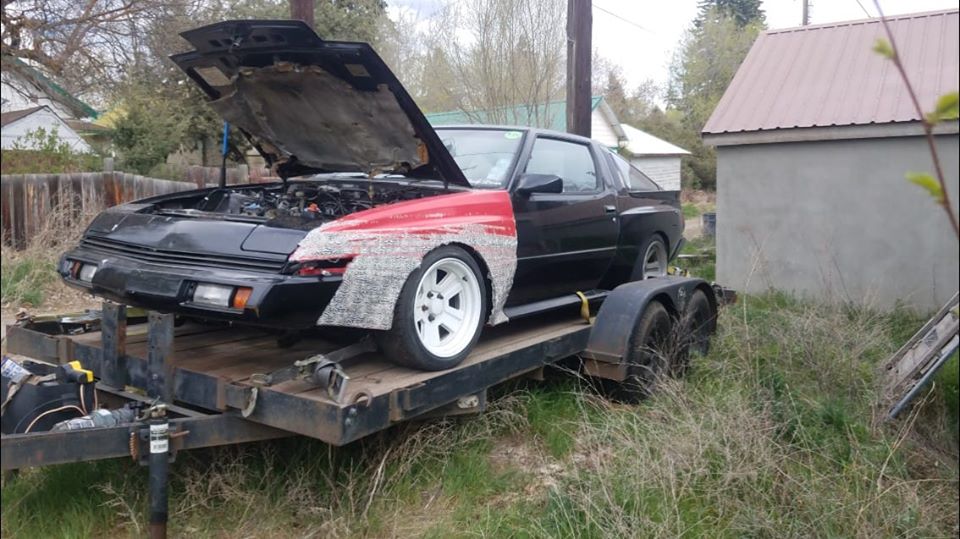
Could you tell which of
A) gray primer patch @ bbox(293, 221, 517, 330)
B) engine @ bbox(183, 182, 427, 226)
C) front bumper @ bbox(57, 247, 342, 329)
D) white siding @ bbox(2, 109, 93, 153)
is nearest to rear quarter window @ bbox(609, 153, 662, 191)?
engine @ bbox(183, 182, 427, 226)

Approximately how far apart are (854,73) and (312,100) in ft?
9.54

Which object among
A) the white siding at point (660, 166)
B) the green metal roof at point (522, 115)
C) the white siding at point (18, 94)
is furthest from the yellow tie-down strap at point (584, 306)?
the white siding at point (660, 166)

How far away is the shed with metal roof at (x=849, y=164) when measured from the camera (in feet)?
5.44

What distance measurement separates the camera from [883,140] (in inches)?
79.0

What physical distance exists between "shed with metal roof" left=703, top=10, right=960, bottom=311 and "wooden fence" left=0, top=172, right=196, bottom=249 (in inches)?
77.0

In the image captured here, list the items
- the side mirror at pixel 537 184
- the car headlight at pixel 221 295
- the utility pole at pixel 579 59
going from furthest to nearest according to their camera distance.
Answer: the utility pole at pixel 579 59, the side mirror at pixel 537 184, the car headlight at pixel 221 295

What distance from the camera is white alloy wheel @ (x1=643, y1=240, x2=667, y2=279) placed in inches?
255

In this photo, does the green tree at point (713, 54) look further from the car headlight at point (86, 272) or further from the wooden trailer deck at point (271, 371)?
the car headlight at point (86, 272)

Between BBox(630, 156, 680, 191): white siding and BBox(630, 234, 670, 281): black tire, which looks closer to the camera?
BBox(630, 234, 670, 281): black tire

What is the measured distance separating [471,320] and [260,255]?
1.25 metres

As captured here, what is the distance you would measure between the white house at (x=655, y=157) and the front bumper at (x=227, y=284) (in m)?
26.2

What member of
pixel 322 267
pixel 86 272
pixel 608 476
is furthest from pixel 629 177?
pixel 86 272

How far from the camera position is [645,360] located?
508 cm

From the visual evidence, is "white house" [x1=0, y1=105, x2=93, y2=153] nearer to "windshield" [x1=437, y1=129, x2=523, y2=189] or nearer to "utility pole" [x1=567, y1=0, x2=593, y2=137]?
"windshield" [x1=437, y1=129, x2=523, y2=189]
